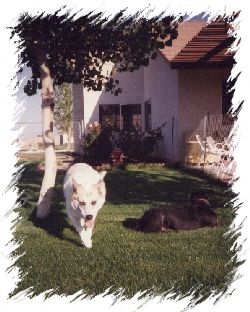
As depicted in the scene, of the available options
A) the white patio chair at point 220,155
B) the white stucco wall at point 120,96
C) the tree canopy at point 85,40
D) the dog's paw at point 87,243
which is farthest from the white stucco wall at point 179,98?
the dog's paw at point 87,243

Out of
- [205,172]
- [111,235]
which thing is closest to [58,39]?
[111,235]

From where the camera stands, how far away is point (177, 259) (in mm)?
5242

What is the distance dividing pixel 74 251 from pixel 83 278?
101 centimetres

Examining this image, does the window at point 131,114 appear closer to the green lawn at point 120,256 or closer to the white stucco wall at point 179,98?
the white stucco wall at point 179,98

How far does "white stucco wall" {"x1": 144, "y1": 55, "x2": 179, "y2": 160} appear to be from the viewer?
50.1 ft

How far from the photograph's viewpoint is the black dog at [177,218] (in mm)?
6527

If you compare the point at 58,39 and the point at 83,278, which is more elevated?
the point at 58,39

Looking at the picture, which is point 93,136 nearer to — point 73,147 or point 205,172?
point 73,147

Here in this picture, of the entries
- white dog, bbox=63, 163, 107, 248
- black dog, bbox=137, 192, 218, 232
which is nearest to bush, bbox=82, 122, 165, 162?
black dog, bbox=137, 192, 218, 232

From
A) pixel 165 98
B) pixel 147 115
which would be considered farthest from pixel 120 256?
pixel 147 115

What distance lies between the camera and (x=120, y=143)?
17.2 meters

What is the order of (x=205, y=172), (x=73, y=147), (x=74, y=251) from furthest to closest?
1. (x=73, y=147)
2. (x=205, y=172)
3. (x=74, y=251)

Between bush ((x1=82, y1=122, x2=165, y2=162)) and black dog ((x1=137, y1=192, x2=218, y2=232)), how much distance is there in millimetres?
9732

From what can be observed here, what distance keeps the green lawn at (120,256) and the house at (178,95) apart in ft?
14.8
